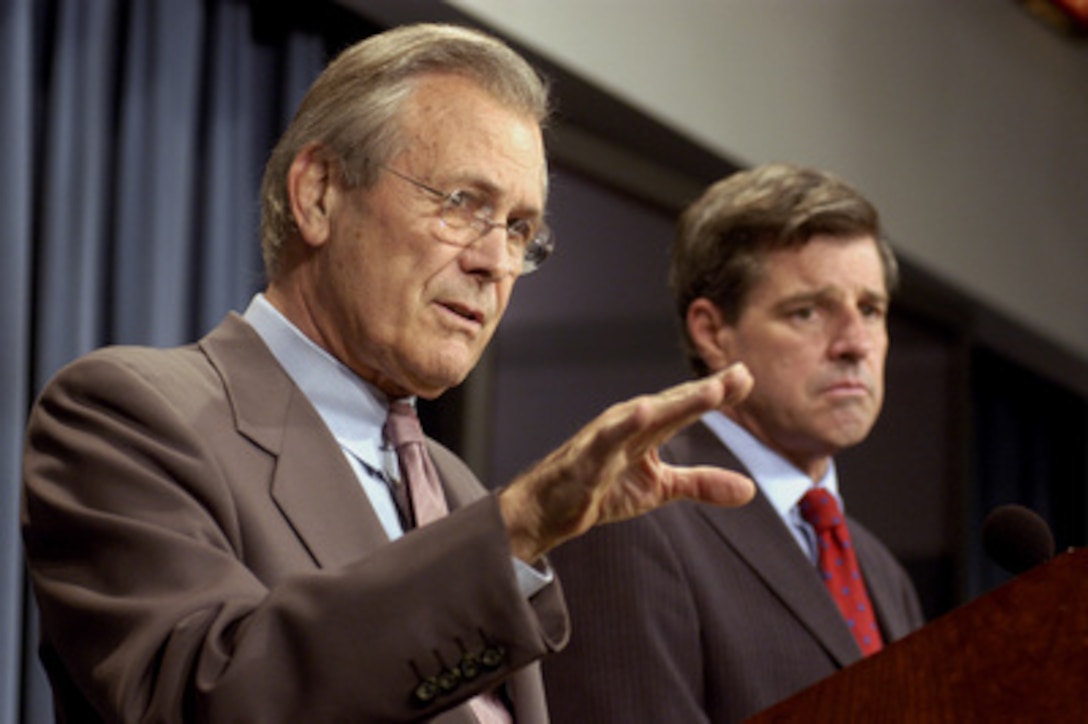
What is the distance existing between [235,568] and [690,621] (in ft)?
3.58

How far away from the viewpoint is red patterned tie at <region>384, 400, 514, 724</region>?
2092 mm

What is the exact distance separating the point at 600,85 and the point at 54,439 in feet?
9.18

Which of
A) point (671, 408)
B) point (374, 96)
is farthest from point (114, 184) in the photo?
point (671, 408)

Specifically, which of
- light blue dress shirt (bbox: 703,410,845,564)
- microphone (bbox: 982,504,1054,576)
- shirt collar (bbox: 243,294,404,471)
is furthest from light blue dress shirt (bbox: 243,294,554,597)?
light blue dress shirt (bbox: 703,410,845,564)

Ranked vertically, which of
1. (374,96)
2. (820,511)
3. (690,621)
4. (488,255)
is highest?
(374,96)

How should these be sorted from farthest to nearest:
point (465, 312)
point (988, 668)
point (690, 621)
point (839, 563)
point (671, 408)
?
point (839, 563)
point (690, 621)
point (465, 312)
point (988, 668)
point (671, 408)

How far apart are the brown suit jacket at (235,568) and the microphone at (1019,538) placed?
59 centimetres

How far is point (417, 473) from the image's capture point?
7.03ft

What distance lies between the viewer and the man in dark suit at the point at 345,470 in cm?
159

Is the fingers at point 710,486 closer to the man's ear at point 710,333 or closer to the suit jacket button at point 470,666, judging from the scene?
the suit jacket button at point 470,666

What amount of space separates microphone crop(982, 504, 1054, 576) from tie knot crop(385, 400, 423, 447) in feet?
2.25

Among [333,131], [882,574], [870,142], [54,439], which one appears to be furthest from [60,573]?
[870,142]

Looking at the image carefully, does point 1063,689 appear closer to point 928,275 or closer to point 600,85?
point 600,85

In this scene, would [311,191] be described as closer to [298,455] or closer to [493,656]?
[298,455]
